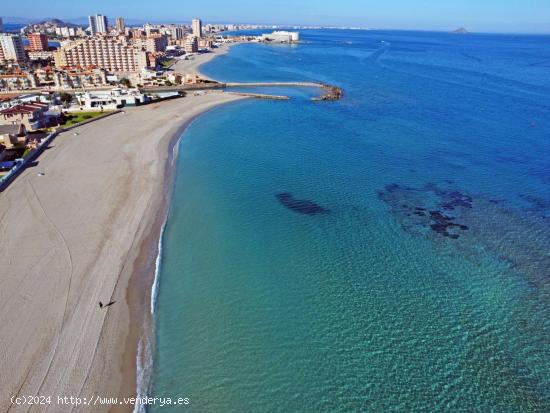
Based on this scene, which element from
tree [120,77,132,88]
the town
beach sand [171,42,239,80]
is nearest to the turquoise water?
the town

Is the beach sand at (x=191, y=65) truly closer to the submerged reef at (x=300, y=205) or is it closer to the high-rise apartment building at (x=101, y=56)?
the high-rise apartment building at (x=101, y=56)

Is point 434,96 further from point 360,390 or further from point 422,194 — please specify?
point 360,390

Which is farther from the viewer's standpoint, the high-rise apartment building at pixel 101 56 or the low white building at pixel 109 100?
the high-rise apartment building at pixel 101 56

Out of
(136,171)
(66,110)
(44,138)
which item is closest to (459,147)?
A: (136,171)

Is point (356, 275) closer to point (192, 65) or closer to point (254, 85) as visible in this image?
point (254, 85)

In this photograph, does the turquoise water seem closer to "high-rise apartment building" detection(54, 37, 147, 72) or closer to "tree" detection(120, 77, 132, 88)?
"tree" detection(120, 77, 132, 88)

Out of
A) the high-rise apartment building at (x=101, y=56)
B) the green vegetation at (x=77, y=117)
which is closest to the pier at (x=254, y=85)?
the green vegetation at (x=77, y=117)

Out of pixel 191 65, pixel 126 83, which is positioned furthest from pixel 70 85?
pixel 191 65
